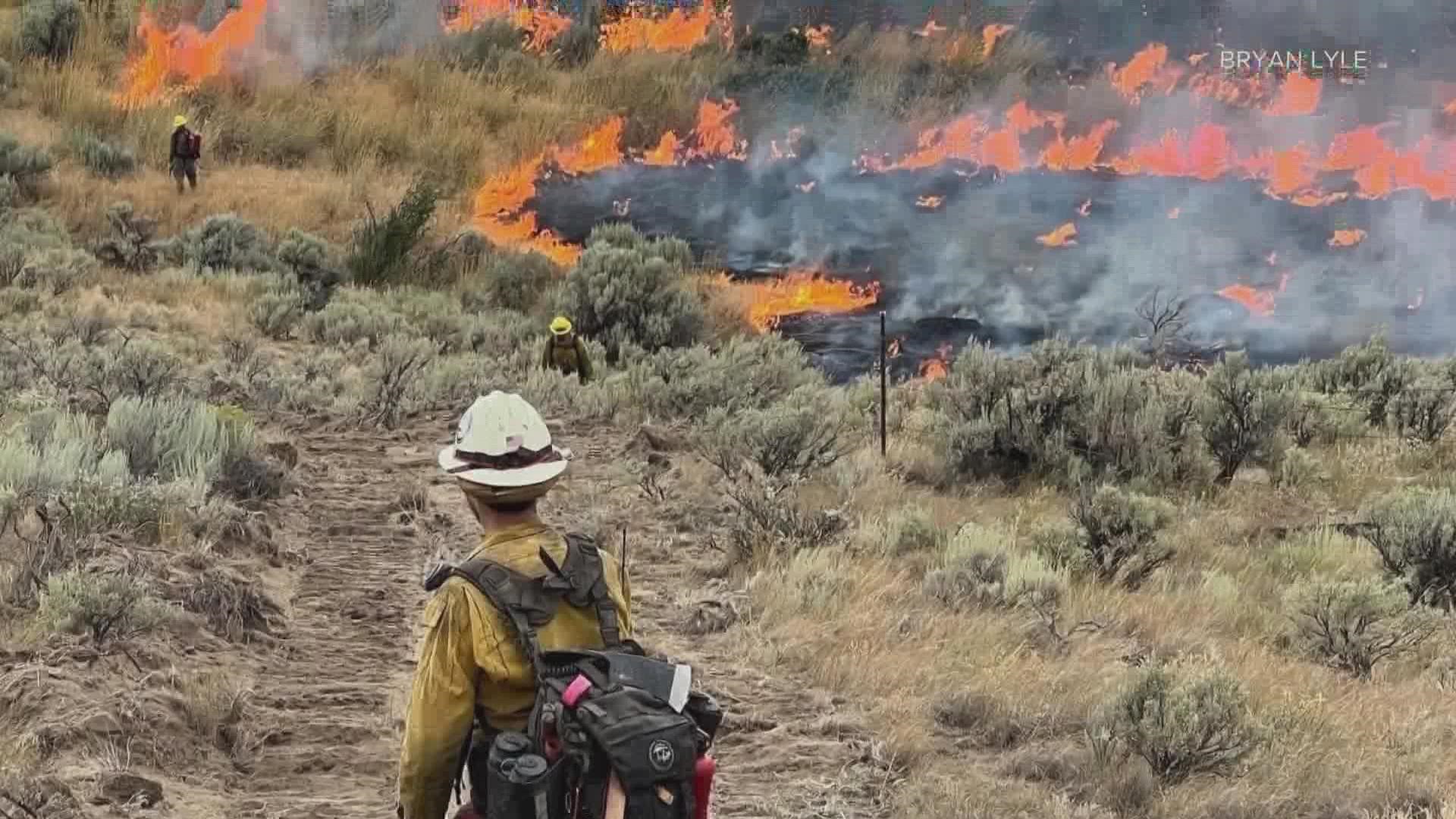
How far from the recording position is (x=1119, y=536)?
850 cm

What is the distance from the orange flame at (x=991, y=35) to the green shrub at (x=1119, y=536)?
1068 inches

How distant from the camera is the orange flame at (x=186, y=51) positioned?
98.1 feet

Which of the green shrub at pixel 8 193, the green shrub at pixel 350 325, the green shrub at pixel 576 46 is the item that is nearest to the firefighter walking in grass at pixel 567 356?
the green shrub at pixel 350 325

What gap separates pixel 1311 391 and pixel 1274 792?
345 inches

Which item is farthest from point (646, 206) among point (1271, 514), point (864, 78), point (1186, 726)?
point (1186, 726)

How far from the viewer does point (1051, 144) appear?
3073cm

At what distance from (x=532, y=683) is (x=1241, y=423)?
28.5 feet

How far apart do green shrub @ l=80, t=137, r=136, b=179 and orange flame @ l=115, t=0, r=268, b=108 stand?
4.33 meters

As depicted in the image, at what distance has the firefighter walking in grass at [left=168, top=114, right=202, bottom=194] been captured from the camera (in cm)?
2406

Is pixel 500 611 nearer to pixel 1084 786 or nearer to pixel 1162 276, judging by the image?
pixel 1084 786

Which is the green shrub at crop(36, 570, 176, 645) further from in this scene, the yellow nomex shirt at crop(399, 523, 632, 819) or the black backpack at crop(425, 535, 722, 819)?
the black backpack at crop(425, 535, 722, 819)

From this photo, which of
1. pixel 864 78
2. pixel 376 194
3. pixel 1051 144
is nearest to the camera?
pixel 376 194

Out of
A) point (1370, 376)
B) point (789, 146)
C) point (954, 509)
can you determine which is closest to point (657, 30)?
point (789, 146)

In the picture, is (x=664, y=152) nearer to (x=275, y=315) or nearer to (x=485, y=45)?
(x=485, y=45)
